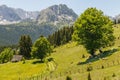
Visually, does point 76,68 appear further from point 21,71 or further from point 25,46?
point 25,46

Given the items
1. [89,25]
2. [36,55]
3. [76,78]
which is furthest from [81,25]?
[36,55]

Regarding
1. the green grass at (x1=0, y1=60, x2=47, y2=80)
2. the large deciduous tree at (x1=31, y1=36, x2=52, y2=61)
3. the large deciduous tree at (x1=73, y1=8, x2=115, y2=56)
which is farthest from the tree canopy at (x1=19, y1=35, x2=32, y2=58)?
the large deciduous tree at (x1=73, y1=8, x2=115, y2=56)

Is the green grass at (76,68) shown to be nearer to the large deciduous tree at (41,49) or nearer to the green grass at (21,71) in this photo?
the green grass at (21,71)

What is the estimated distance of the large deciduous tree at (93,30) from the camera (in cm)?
9731

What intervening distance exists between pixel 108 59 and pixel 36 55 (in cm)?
6470

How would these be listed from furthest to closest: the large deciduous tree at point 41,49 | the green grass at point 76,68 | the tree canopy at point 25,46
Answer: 1. the tree canopy at point 25,46
2. the large deciduous tree at point 41,49
3. the green grass at point 76,68

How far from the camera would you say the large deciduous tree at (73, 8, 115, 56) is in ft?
319

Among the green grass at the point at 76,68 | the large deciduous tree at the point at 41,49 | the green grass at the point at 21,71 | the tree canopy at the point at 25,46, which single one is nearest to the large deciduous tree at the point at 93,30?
the green grass at the point at 76,68

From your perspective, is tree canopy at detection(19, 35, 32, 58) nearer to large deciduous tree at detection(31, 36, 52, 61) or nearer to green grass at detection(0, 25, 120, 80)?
large deciduous tree at detection(31, 36, 52, 61)

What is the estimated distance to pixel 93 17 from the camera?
3905 inches

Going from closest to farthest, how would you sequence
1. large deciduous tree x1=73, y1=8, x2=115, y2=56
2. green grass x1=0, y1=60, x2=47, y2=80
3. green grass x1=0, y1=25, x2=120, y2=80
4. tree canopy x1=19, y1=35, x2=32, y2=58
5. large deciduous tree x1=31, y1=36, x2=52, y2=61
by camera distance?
1. green grass x1=0, y1=25, x2=120, y2=80
2. large deciduous tree x1=73, y1=8, x2=115, y2=56
3. green grass x1=0, y1=60, x2=47, y2=80
4. large deciduous tree x1=31, y1=36, x2=52, y2=61
5. tree canopy x1=19, y1=35, x2=32, y2=58

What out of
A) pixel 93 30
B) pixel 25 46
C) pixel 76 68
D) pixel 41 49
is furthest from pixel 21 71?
pixel 25 46

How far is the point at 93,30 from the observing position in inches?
3834

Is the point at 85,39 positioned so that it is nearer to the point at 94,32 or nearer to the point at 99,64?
the point at 94,32
